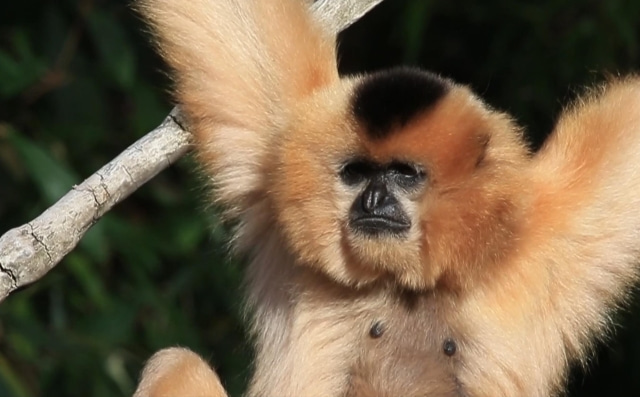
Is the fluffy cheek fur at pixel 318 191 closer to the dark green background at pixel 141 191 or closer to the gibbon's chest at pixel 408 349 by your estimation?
the gibbon's chest at pixel 408 349

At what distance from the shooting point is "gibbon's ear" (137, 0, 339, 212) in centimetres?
559

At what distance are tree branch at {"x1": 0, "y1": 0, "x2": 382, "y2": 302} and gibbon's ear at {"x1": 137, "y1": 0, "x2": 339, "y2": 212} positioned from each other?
1.18ft

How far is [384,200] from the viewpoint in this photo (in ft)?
17.4

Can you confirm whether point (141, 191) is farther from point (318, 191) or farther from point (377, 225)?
point (377, 225)

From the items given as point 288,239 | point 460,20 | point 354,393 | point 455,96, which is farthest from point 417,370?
point 460,20

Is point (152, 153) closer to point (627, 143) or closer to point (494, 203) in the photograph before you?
point (494, 203)

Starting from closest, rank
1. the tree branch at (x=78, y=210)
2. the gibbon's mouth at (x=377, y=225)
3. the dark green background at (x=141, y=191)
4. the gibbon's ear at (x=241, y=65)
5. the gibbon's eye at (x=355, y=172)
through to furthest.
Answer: the tree branch at (x=78, y=210), the gibbon's mouth at (x=377, y=225), the gibbon's eye at (x=355, y=172), the gibbon's ear at (x=241, y=65), the dark green background at (x=141, y=191)

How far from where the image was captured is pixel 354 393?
5.46 metres

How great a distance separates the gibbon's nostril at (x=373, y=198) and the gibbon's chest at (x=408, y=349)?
1.63ft

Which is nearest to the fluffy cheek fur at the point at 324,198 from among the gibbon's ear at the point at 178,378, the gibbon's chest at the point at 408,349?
the gibbon's chest at the point at 408,349

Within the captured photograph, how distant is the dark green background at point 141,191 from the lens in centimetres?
805

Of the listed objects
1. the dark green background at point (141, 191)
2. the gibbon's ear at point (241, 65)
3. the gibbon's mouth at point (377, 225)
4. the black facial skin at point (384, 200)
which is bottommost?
the dark green background at point (141, 191)

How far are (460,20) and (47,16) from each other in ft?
11.6

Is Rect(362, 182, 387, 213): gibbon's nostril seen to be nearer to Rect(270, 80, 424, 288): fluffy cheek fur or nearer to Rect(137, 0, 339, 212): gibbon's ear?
Rect(270, 80, 424, 288): fluffy cheek fur
